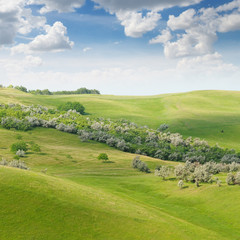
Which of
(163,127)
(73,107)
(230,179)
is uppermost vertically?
(73,107)

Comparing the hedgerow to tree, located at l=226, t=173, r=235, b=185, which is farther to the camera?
the hedgerow

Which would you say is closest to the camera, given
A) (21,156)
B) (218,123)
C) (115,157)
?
(21,156)

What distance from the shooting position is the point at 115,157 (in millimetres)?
81500

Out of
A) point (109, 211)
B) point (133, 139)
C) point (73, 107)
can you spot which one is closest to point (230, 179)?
point (109, 211)

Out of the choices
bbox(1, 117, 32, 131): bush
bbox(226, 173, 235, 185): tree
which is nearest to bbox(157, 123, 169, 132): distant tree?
bbox(1, 117, 32, 131): bush

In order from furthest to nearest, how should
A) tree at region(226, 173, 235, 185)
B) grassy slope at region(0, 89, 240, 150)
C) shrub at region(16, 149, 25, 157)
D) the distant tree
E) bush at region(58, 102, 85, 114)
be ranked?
bush at region(58, 102, 85, 114) → the distant tree → grassy slope at region(0, 89, 240, 150) → shrub at region(16, 149, 25, 157) → tree at region(226, 173, 235, 185)

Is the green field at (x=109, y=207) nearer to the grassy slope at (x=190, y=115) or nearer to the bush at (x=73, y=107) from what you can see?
the grassy slope at (x=190, y=115)

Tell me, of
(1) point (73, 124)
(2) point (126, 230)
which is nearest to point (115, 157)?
(1) point (73, 124)

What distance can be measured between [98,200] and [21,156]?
4541cm

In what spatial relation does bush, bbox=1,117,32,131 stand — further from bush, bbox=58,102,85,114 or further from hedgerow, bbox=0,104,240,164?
bush, bbox=58,102,85,114

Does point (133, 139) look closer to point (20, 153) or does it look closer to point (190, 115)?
point (20, 153)

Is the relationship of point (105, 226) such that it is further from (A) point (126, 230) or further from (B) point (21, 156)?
(B) point (21, 156)

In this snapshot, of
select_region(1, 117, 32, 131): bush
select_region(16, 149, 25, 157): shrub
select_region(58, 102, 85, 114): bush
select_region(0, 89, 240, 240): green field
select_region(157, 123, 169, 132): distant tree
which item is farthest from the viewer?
select_region(58, 102, 85, 114): bush


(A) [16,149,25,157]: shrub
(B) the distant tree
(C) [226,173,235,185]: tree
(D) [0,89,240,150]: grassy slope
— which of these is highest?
(D) [0,89,240,150]: grassy slope
